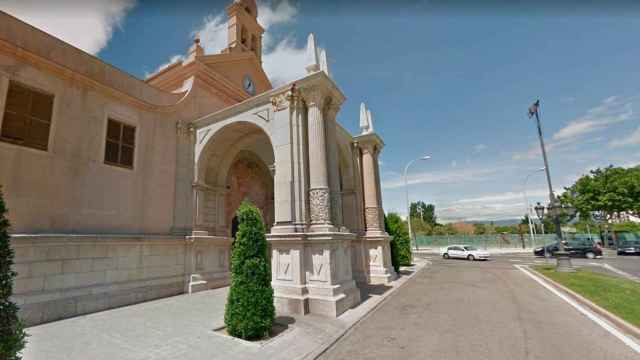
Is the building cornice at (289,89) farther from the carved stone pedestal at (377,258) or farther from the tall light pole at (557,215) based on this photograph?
the tall light pole at (557,215)

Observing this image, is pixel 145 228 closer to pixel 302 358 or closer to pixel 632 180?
pixel 302 358

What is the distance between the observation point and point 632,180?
35938mm

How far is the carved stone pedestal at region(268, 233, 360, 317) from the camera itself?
772 centimetres

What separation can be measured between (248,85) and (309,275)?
12.1 m

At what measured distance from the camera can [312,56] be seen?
9562 mm

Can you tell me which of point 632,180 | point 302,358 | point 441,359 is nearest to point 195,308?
point 302,358

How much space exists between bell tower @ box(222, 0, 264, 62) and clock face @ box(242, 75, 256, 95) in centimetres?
159

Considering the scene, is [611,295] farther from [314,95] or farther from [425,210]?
[425,210]

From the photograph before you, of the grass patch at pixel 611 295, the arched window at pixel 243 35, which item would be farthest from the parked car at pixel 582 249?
the arched window at pixel 243 35

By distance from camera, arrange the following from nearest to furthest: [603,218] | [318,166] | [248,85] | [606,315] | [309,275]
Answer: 1. [606,315]
2. [309,275]
3. [318,166]
4. [248,85]
5. [603,218]

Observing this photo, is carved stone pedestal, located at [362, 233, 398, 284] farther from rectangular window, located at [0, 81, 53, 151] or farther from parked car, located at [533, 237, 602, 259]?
parked car, located at [533, 237, 602, 259]

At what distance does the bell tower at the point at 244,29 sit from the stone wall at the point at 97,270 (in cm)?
1150

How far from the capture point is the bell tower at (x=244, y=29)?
1634 cm

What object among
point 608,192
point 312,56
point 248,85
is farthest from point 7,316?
point 608,192
